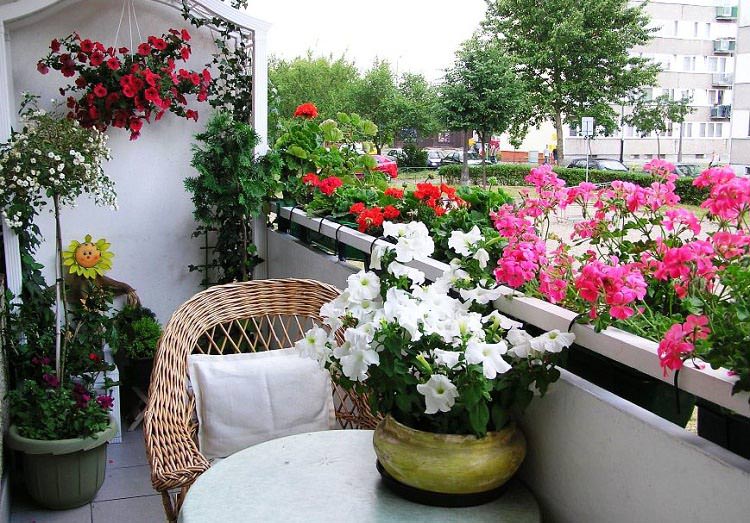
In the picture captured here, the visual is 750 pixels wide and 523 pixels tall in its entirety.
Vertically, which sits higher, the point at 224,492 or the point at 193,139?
the point at 193,139

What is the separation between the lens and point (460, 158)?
18.4 feet

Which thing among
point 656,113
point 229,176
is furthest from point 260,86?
point 656,113

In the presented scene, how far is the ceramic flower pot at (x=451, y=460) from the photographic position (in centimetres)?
114

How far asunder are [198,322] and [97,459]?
99cm

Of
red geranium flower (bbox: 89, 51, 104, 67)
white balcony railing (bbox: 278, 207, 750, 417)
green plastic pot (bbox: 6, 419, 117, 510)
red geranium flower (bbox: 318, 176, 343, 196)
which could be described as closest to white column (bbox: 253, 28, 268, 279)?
red geranium flower (bbox: 318, 176, 343, 196)

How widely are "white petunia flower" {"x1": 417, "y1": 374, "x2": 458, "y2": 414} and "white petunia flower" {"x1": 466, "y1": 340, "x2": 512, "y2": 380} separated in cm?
5

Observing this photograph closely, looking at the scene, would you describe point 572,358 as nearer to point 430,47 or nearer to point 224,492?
point 224,492

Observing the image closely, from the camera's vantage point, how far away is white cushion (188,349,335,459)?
1.78m

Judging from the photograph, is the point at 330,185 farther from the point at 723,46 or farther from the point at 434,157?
the point at 434,157

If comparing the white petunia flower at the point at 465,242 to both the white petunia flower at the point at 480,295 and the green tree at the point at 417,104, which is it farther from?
the green tree at the point at 417,104

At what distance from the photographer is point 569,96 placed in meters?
5.27

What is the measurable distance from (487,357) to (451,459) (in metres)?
0.18

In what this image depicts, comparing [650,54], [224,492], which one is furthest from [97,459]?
[650,54]

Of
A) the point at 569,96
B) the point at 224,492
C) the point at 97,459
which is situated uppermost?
the point at 569,96
